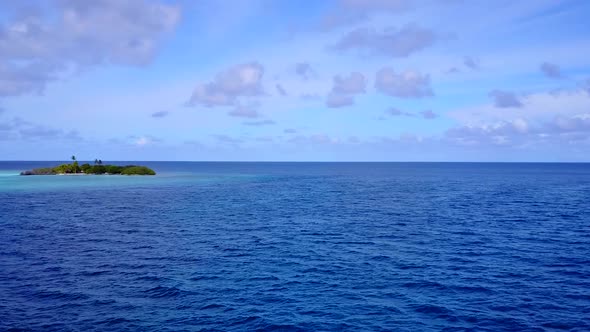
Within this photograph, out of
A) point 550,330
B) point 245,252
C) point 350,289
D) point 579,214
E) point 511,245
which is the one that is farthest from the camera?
point 579,214

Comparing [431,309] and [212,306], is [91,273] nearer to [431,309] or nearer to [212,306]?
[212,306]

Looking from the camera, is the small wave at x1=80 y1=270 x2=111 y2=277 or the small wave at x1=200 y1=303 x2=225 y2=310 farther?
the small wave at x1=80 y1=270 x2=111 y2=277

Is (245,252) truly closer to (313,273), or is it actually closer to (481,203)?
(313,273)

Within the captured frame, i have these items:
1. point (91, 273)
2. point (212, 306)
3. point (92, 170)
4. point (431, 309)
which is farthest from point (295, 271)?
point (92, 170)

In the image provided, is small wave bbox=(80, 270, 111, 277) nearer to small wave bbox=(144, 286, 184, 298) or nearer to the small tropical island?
small wave bbox=(144, 286, 184, 298)

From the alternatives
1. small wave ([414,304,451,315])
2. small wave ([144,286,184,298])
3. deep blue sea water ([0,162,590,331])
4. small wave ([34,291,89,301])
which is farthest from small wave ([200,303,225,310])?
small wave ([414,304,451,315])

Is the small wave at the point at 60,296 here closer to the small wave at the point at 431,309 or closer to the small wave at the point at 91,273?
the small wave at the point at 91,273

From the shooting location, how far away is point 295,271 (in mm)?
38156

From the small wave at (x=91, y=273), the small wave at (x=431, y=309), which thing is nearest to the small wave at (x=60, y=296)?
the small wave at (x=91, y=273)

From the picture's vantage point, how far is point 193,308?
96.3ft

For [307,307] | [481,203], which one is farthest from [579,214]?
[307,307]

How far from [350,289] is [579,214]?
56.3m

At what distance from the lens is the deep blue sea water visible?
1094 inches

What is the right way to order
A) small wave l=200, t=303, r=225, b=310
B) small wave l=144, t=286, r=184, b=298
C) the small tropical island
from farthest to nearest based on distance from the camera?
the small tropical island
small wave l=144, t=286, r=184, b=298
small wave l=200, t=303, r=225, b=310
